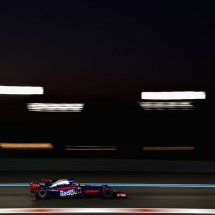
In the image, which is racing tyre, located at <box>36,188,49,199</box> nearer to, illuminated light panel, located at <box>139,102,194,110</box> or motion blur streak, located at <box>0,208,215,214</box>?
motion blur streak, located at <box>0,208,215,214</box>

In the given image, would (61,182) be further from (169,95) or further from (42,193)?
(169,95)

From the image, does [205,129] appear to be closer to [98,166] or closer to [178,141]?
[178,141]

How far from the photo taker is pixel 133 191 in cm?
936

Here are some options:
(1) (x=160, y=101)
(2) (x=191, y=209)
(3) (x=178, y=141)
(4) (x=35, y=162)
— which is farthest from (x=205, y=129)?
(2) (x=191, y=209)

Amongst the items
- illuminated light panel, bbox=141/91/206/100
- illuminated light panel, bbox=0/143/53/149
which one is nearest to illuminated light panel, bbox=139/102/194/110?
illuminated light panel, bbox=141/91/206/100

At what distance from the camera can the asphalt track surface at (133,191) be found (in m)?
7.36

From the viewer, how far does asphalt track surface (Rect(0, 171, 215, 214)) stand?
24.1 feet

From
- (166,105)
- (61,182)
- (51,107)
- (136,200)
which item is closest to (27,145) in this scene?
(51,107)

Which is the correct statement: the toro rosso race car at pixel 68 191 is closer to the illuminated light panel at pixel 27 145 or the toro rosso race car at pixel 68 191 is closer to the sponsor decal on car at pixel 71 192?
the sponsor decal on car at pixel 71 192

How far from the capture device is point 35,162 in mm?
14383

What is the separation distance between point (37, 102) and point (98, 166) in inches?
319

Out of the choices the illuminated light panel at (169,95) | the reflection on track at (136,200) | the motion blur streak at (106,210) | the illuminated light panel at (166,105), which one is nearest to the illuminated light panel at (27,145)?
the illuminated light panel at (166,105)

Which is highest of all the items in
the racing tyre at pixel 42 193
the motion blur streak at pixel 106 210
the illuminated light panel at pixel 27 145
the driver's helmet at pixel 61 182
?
the driver's helmet at pixel 61 182

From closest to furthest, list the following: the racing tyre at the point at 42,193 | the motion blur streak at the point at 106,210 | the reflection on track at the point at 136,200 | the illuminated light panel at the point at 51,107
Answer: the motion blur streak at the point at 106,210 < the reflection on track at the point at 136,200 < the racing tyre at the point at 42,193 < the illuminated light panel at the point at 51,107
